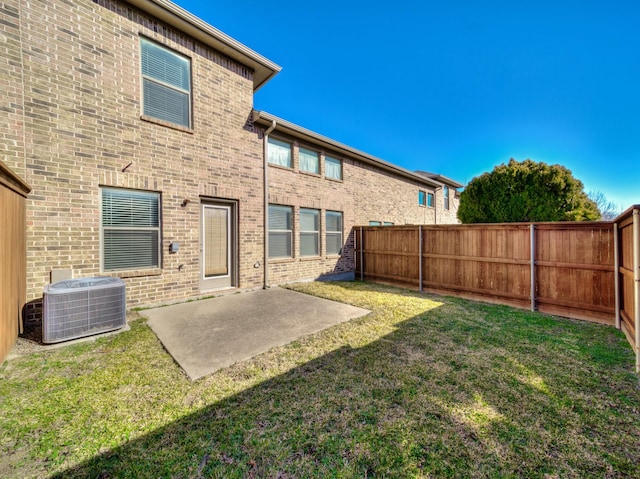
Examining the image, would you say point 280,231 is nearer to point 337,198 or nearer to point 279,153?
point 279,153

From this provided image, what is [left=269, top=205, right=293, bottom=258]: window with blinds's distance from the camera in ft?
26.4

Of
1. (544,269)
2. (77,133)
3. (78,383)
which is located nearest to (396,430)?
(78,383)

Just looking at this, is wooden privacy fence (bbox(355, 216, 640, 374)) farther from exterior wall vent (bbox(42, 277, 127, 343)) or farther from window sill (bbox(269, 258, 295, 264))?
exterior wall vent (bbox(42, 277, 127, 343))

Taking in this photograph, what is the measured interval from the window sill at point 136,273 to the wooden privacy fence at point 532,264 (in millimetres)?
6877

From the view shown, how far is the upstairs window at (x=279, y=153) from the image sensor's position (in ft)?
26.3

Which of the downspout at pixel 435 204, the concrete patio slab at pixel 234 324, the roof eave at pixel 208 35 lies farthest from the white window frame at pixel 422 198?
the concrete patio slab at pixel 234 324

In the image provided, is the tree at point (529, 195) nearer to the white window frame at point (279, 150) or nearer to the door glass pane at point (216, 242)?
the white window frame at point (279, 150)

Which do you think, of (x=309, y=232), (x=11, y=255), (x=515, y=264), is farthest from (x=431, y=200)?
(x=11, y=255)

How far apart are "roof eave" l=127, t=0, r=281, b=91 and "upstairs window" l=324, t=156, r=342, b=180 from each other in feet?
10.8

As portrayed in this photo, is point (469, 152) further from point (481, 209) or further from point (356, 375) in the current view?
point (356, 375)

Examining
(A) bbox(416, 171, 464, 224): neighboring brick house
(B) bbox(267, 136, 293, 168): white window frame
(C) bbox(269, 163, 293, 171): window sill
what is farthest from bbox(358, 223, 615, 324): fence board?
(A) bbox(416, 171, 464, 224): neighboring brick house

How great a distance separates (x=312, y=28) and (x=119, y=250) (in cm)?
1212

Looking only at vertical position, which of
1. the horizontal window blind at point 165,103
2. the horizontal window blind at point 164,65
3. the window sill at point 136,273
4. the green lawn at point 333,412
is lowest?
the green lawn at point 333,412

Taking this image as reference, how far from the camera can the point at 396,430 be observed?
6.97 ft
